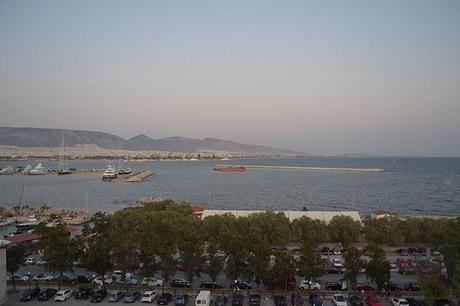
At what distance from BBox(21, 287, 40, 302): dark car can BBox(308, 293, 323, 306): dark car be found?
5.83 meters

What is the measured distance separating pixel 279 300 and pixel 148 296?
8.93ft

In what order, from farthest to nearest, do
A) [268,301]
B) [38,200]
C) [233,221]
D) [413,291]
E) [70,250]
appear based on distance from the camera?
[38,200]
[233,221]
[70,250]
[413,291]
[268,301]

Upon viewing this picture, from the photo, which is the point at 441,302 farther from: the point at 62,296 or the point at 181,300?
the point at 62,296

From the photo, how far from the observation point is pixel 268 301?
29.2ft

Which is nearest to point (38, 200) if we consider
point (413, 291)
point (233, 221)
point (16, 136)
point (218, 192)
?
point (218, 192)

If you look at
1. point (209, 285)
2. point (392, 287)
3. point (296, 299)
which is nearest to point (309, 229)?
point (392, 287)

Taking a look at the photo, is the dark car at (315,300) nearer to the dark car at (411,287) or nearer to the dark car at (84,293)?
the dark car at (411,287)

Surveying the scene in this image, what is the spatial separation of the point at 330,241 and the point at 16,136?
20108 centimetres

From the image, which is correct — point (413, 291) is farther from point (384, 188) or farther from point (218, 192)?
point (384, 188)

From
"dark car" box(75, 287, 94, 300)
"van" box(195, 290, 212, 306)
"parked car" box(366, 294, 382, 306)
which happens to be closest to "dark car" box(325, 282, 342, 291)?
"parked car" box(366, 294, 382, 306)

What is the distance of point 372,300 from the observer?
8.77 m

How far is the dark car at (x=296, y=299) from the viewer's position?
28.1ft

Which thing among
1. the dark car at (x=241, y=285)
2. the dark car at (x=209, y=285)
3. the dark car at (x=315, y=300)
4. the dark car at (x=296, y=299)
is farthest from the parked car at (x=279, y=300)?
the dark car at (x=209, y=285)

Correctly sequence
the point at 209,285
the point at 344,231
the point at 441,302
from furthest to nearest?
the point at 344,231 < the point at 209,285 < the point at 441,302
